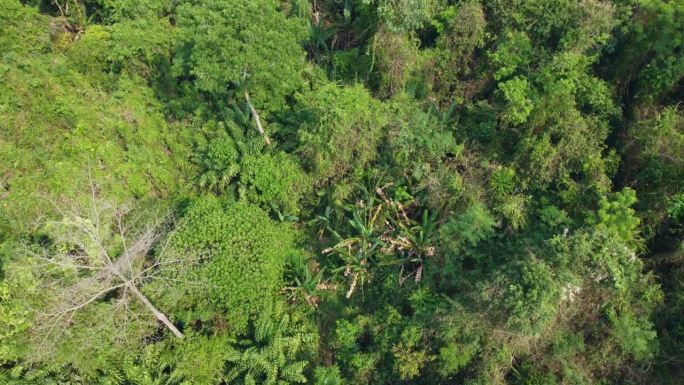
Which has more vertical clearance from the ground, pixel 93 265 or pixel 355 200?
pixel 355 200

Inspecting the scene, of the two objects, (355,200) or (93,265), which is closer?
(93,265)

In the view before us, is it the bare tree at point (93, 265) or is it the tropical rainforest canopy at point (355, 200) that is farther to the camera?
the tropical rainforest canopy at point (355, 200)

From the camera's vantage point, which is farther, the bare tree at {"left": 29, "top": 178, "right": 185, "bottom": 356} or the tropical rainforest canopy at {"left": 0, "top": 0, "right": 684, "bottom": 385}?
the tropical rainforest canopy at {"left": 0, "top": 0, "right": 684, "bottom": 385}

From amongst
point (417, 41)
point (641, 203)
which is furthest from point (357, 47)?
point (641, 203)

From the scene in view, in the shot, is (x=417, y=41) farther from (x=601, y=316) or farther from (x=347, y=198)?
(x=601, y=316)
